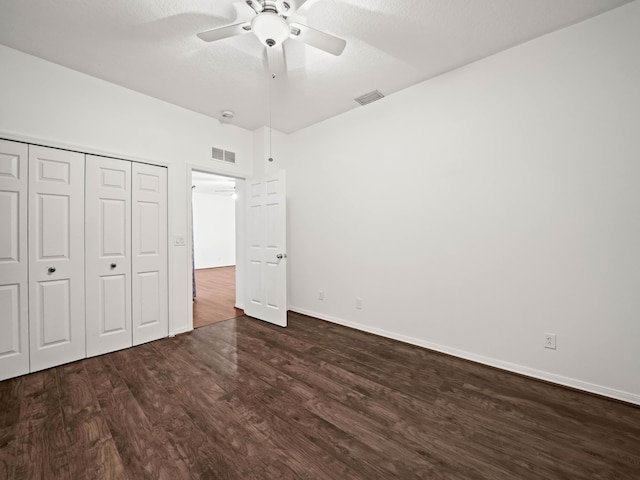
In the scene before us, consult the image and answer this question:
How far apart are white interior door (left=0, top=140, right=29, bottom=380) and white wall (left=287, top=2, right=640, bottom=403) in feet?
10.8

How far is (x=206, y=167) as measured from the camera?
3699mm

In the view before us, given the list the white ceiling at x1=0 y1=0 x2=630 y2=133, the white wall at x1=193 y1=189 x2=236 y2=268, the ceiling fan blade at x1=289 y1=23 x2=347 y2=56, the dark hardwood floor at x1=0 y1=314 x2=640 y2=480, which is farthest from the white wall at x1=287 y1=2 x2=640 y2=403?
the white wall at x1=193 y1=189 x2=236 y2=268

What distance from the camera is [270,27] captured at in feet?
6.08

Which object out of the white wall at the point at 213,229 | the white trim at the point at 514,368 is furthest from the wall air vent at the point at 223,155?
the white wall at the point at 213,229

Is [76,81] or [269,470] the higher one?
[76,81]

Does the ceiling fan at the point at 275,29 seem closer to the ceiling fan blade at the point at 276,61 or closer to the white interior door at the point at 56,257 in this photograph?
the ceiling fan blade at the point at 276,61

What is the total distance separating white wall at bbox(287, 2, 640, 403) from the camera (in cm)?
203

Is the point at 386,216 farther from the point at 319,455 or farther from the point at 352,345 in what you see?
the point at 319,455

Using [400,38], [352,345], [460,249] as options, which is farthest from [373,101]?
[352,345]

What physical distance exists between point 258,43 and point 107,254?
2647 millimetres

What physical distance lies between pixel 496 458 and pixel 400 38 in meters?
3.12

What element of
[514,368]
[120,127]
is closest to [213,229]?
[120,127]

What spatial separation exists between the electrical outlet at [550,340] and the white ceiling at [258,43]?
2.58 meters

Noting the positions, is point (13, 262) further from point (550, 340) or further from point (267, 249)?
point (550, 340)
